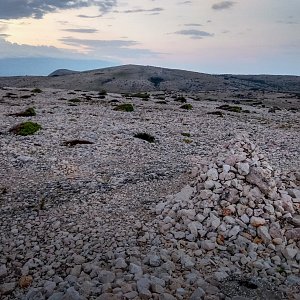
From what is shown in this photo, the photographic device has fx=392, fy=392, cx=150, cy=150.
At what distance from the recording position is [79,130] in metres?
25.9

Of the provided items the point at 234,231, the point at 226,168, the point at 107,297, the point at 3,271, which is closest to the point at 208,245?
the point at 234,231

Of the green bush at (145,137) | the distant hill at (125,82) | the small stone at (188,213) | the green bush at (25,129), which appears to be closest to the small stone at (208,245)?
the small stone at (188,213)

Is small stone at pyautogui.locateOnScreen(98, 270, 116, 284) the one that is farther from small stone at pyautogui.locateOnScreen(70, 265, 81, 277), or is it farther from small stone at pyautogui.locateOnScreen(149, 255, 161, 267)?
small stone at pyautogui.locateOnScreen(149, 255, 161, 267)

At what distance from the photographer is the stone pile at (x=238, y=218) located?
1009cm

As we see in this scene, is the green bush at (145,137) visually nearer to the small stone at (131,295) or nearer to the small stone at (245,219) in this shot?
the small stone at (245,219)

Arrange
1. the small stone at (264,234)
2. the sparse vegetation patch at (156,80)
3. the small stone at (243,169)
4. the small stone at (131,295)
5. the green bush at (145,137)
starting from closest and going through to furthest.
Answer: the small stone at (131,295) < the small stone at (264,234) < the small stone at (243,169) < the green bush at (145,137) < the sparse vegetation patch at (156,80)

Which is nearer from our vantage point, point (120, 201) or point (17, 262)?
point (17, 262)

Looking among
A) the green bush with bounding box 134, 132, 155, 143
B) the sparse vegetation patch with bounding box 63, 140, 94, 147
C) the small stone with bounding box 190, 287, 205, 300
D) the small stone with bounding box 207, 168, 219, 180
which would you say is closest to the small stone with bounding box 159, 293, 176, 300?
the small stone with bounding box 190, 287, 205, 300

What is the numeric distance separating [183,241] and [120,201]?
11.2 feet

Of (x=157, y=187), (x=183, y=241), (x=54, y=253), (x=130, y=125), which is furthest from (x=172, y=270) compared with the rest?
(x=130, y=125)

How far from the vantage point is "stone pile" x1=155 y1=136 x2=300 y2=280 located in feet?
33.1

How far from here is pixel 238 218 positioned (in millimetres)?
11312

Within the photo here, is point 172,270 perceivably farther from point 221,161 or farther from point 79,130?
point 79,130

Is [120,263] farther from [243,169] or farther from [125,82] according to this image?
[125,82]
